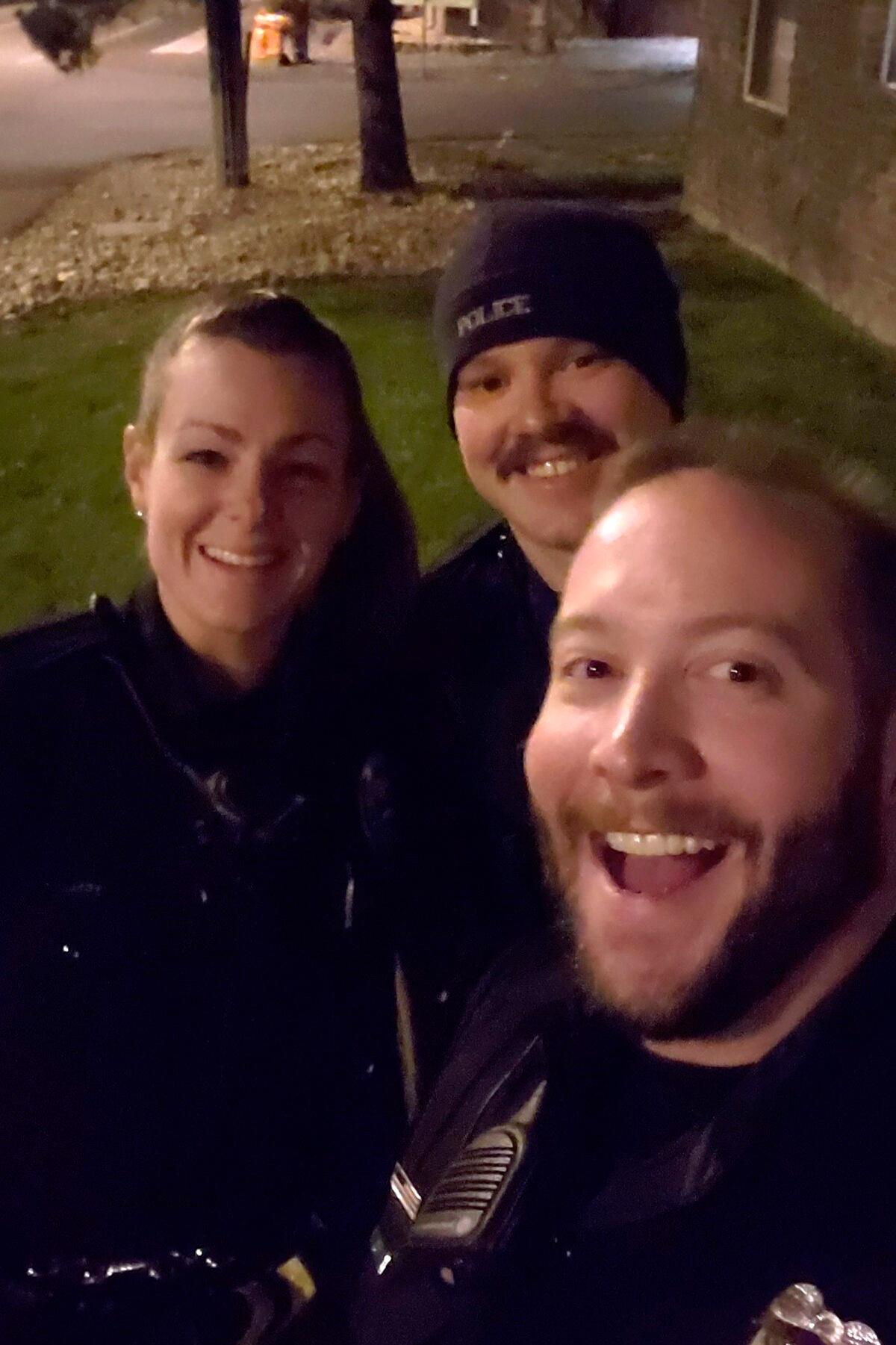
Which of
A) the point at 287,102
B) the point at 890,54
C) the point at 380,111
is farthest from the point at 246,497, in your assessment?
the point at 287,102

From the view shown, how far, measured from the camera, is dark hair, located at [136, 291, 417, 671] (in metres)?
2.23

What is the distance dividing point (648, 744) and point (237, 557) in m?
0.88

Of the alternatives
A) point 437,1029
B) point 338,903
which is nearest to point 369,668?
point 338,903

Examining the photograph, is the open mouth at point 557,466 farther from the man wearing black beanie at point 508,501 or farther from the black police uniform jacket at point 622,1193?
the black police uniform jacket at point 622,1193

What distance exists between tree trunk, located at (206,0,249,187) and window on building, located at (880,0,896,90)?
21.3 ft

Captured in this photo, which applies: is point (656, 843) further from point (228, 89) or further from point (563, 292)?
point (228, 89)

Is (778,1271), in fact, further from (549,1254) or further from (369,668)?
(369,668)

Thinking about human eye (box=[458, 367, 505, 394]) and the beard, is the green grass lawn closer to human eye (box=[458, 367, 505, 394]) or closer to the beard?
human eye (box=[458, 367, 505, 394])

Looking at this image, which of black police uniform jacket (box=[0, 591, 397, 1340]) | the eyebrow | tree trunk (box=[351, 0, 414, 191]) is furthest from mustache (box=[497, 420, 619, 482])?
tree trunk (box=[351, 0, 414, 191])

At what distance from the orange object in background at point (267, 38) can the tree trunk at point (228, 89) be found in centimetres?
1466

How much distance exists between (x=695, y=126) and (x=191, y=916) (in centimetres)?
1169

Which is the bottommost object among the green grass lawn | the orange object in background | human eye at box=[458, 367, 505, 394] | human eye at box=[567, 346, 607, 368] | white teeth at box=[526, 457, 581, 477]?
the green grass lawn

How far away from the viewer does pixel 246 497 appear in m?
2.21

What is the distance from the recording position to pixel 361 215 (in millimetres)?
12461
